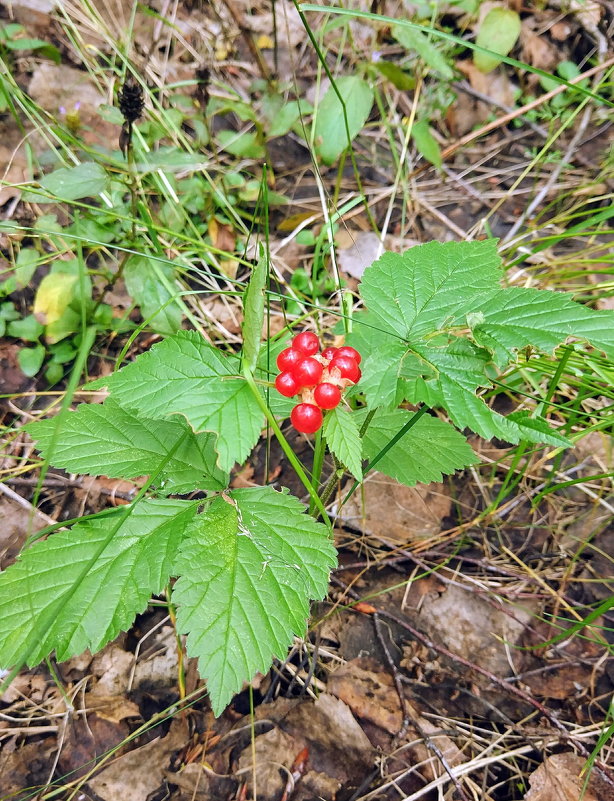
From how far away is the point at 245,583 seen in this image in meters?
1.34

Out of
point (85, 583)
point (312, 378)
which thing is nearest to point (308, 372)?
point (312, 378)

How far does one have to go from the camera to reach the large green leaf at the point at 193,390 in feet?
4.03

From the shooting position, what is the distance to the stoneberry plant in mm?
1232

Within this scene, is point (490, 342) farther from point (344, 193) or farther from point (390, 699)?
point (344, 193)

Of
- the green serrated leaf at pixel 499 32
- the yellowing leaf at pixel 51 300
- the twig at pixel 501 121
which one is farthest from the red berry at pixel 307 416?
the green serrated leaf at pixel 499 32

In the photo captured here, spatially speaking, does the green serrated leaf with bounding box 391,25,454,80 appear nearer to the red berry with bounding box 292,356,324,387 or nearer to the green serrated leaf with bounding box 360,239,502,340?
the green serrated leaf with bounding box 360,239,502,340

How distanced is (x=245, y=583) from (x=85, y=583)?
444 millimetres

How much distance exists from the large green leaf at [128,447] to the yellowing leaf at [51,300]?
1.05 meters

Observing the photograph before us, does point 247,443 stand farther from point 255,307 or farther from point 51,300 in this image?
point 51,300

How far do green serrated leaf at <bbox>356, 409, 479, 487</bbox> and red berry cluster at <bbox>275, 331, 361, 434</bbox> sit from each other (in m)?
0.37

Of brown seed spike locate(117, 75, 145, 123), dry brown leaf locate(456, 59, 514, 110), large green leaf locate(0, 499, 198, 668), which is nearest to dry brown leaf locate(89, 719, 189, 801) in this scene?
large green leaf locate(0, 499, 198, 668)

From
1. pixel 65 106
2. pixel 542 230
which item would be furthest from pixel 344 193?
pixel 65 106

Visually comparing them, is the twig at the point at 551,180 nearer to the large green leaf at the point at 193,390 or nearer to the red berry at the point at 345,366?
the red berry at the point at 345,366

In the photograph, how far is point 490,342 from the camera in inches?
49.0
